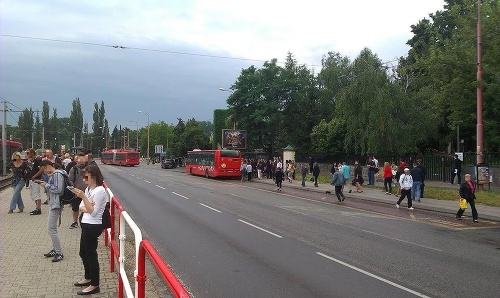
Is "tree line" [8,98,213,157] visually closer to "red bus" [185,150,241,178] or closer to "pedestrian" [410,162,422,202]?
"red bus" [185,150,241,178]

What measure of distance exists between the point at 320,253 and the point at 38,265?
204 inches

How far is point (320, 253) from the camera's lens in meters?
9.32

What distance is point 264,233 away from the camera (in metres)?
11.7

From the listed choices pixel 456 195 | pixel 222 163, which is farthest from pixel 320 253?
pixel 222 163

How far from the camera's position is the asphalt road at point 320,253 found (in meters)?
6.92

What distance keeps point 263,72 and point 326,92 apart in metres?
9.45

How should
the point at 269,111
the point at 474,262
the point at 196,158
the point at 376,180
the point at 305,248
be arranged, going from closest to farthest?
the point at 474,262 < the point at 305,248 < the point at 376,180 < the point at 196,158 < the point at 269,111

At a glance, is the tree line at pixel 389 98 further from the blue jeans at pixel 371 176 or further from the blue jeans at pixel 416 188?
the blue jeans at pixel 416 188

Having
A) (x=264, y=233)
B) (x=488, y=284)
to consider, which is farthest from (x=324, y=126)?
(x=488, y=284)

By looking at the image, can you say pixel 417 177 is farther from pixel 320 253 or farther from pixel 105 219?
pixel 105 219

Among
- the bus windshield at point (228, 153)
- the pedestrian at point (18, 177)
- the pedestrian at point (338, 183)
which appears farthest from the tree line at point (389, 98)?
the pedestrian at point (18, 177)

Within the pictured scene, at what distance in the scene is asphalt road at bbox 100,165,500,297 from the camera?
692 centimetres

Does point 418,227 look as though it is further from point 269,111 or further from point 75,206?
point 269,111

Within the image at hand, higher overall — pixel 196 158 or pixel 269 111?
pixel 269 111
